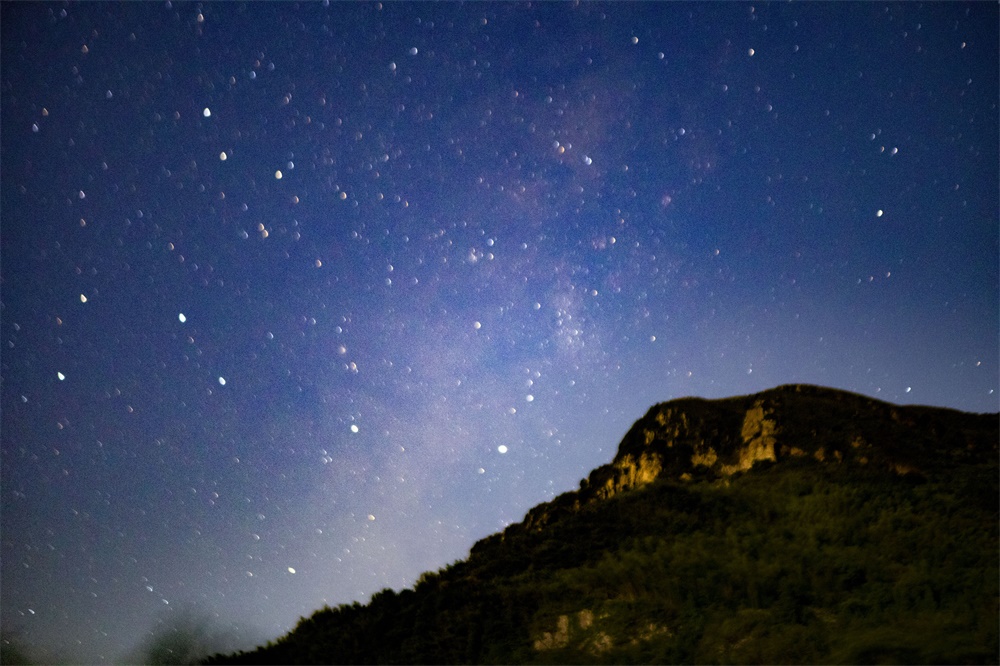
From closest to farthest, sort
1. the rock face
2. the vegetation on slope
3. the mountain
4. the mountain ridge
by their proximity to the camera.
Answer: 1. the vegetation on slope
2. the mountain
3. the rock face
4. the mountain ridge

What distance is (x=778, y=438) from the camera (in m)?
23.3

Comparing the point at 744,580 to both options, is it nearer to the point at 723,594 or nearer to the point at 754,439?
the point at 723,594

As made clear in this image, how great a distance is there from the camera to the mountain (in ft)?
34.0

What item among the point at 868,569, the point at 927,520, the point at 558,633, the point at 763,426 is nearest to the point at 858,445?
the point at 763,426

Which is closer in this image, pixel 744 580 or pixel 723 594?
pixel 723 594

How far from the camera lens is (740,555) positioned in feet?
45.4

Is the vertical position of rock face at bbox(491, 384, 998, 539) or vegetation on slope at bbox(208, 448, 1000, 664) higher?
rock face at bbox(491, 384, 998, 539)

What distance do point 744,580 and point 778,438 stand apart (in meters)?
13.0

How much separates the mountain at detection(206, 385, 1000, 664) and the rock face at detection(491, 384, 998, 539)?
0.78ft

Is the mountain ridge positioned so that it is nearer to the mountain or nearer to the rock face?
the rock face

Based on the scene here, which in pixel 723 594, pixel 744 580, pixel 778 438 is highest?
pixel 778 438

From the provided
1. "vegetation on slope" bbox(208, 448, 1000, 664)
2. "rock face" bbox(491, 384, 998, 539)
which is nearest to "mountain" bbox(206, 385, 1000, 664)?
"vegetation on slope" bbox(208, 448, 1000, 664)

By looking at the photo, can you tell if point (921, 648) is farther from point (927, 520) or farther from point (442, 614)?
point (442, 614)

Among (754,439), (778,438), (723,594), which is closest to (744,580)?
(723,594)
